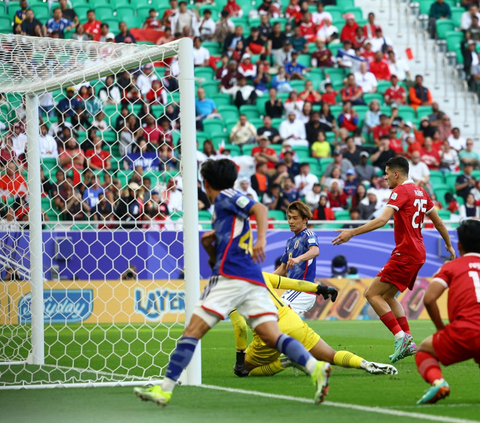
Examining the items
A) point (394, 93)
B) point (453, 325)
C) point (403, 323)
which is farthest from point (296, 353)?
point (394, 93)

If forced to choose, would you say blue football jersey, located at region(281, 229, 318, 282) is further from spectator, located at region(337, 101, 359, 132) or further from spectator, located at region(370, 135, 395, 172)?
spectator, located at region(337, 101, 359, 132)

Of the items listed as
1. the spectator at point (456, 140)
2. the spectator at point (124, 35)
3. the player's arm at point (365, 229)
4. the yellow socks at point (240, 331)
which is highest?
the spectator at point (124, 35)

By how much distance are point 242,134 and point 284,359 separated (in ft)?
39.1

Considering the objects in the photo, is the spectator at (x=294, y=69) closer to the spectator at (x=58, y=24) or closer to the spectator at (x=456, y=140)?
the spectator at (x=456, y=140)

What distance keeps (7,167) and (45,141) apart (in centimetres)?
540

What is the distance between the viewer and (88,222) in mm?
13305

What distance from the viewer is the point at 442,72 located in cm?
2462

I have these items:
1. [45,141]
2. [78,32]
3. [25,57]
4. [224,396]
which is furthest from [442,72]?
[224,396]

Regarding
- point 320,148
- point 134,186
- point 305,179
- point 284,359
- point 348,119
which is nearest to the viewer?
point 284,359

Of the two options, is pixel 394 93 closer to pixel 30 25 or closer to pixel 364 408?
pixel 30 25

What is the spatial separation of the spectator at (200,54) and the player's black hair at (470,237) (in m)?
16.0

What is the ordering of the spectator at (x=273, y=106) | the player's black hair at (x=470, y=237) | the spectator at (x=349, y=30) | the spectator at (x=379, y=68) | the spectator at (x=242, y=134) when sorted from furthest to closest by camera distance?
1. the spectator at (x=349, y=30)
2. the spectator at (x=379, y=68)
3. the spectator at (x=273, y=106)
4. the spectator at (x=242, y=134)
5. the player's black hair at (x=470, y=237)

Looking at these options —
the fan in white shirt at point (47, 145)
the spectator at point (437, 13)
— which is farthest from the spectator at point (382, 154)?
the fan in white shirt at point (47, 145)

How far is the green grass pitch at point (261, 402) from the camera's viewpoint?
17.1 ft
